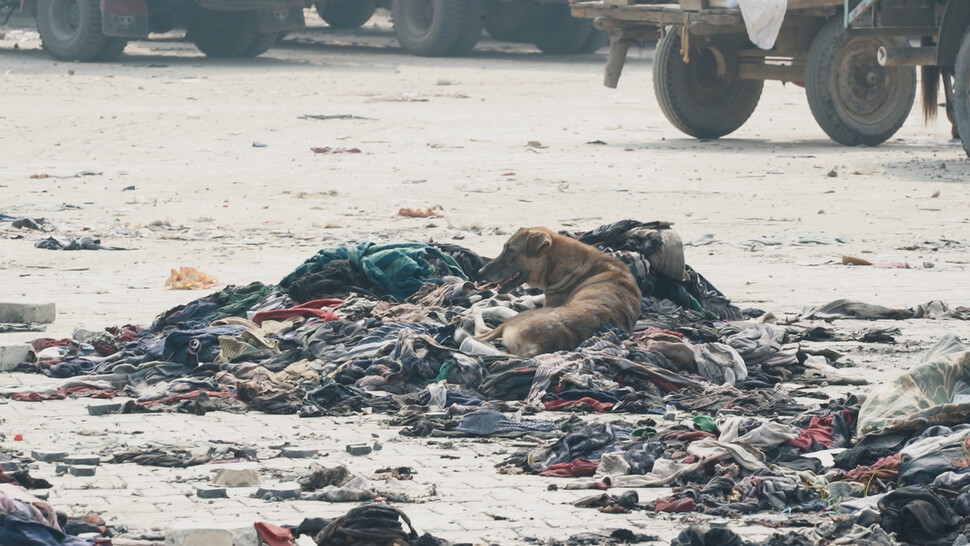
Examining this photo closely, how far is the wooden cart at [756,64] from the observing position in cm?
1672

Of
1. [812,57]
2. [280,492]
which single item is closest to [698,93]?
[812,57]

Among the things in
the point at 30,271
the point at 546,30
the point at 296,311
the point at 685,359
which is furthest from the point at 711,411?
the point at 546,30

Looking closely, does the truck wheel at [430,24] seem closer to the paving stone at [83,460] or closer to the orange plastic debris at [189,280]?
the orange plastic debris at [189,280]

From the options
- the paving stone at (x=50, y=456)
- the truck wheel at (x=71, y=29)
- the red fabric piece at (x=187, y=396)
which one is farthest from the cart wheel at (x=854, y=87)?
the truck wheel at (x=71, y=29)

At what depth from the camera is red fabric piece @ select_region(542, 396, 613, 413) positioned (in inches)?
273

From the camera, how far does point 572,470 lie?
5816 mm

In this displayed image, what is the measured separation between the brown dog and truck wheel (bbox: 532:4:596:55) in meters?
22.1

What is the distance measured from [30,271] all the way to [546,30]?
2083cm

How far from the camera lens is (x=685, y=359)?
748 centimetres

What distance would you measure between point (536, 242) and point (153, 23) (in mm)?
20135

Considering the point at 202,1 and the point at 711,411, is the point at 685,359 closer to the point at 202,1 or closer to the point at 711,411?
the point at 711,411

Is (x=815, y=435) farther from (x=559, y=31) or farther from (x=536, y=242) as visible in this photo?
(x=559, y=31)

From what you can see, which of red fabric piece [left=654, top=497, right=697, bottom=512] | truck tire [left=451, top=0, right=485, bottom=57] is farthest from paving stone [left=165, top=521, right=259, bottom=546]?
truck tire [left=451, top=0, right=485, bottom=57]

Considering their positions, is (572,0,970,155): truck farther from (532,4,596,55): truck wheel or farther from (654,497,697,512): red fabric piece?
(532,4,596,55): truck wheel
